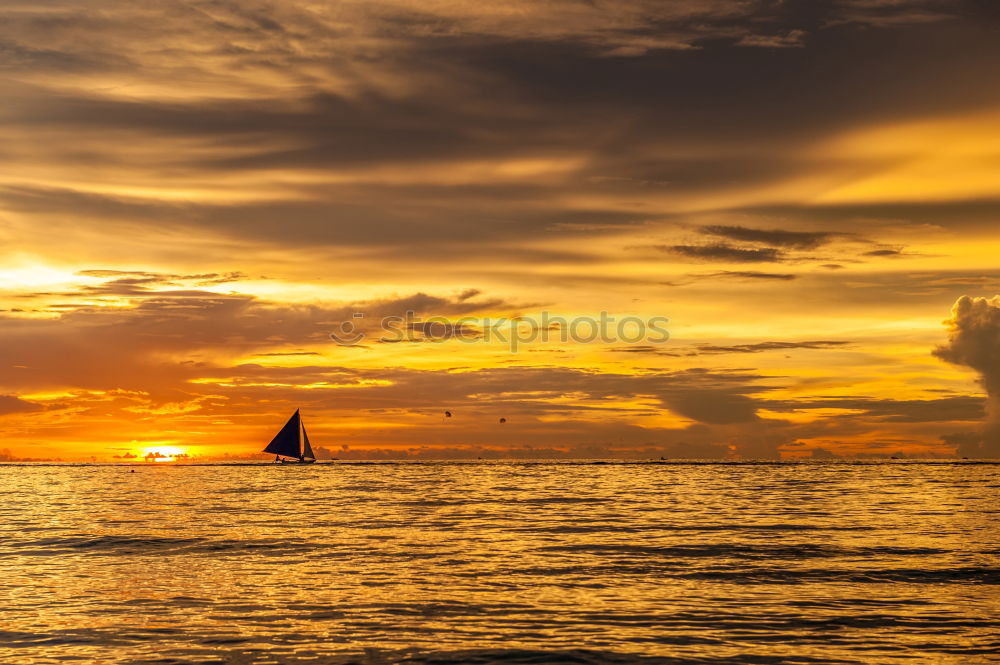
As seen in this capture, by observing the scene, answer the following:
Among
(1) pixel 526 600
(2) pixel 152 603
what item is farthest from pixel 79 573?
(1) pixel 526 600

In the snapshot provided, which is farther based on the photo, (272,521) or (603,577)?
(272,521)

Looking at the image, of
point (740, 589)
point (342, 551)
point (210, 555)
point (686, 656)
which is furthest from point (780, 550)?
point (210, 555)

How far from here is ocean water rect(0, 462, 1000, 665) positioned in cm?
2664

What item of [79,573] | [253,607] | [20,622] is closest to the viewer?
[20,622]

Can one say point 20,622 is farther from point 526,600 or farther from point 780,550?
point 780,550

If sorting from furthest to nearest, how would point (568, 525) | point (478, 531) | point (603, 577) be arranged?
point (568, 525) < point (478, 531) < point (603, 577)

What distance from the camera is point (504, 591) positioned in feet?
119

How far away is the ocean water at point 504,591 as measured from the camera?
26.6 m

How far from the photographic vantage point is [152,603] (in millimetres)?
34406

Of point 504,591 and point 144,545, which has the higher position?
point 144,545

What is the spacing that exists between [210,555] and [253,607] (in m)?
17.4

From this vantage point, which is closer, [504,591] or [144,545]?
[504,591]

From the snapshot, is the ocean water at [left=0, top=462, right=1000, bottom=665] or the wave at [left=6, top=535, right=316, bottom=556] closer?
the ocean water at [left=0, top=462, right=1000, bottom=665]

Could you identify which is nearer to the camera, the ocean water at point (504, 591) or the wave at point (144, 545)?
the ocean water at point (504, 591)
